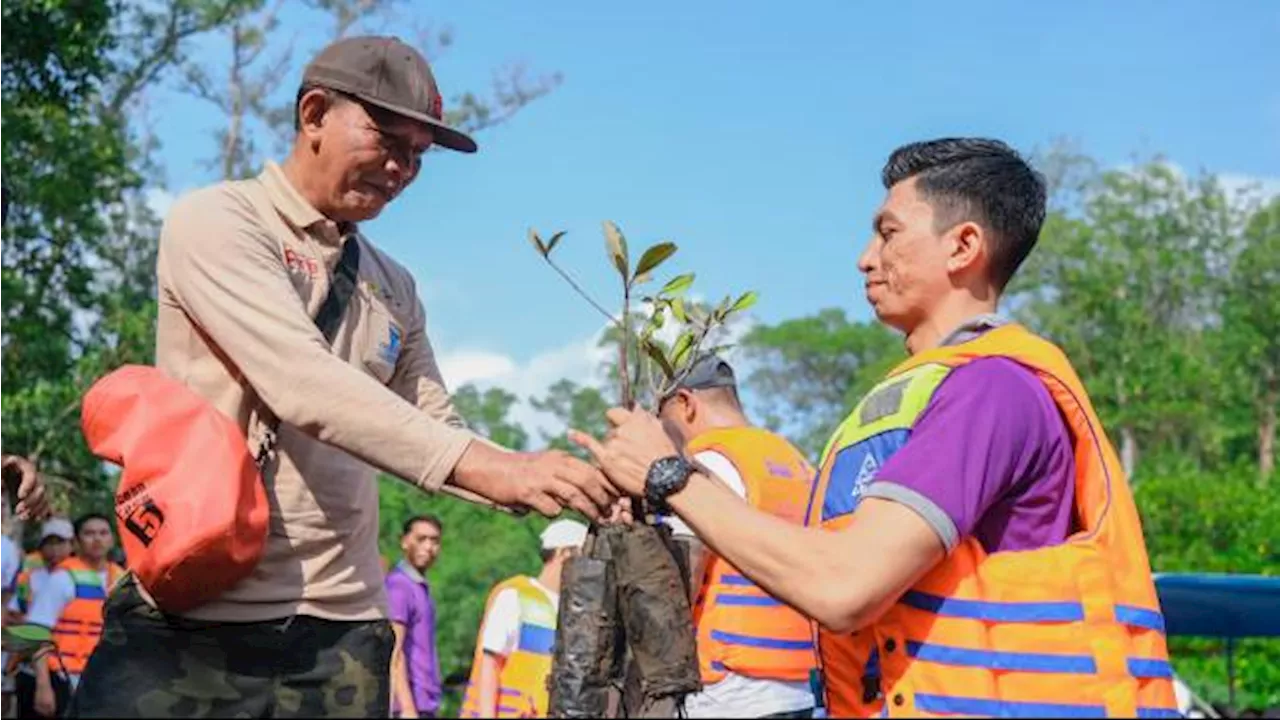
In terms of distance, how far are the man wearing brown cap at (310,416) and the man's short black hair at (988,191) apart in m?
0.99

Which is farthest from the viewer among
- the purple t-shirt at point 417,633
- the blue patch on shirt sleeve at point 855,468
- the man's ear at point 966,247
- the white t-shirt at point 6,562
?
the purple t-shirt at point 417,633

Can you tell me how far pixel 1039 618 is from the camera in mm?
3281

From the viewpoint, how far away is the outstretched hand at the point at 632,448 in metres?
3.73

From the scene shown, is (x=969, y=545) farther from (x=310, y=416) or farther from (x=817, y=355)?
(x=817, y=355)

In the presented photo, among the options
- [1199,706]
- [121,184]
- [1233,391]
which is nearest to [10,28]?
[121,184]

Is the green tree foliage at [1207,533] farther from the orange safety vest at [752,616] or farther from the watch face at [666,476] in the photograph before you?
the watch face at [666,476]

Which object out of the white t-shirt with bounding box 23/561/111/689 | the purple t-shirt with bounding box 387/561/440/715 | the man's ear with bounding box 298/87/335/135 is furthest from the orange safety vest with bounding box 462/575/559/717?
the man's ear with bounding box 298/87/335/135

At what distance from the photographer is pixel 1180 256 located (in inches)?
2162

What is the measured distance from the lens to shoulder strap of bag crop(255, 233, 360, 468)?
4000 millimetres

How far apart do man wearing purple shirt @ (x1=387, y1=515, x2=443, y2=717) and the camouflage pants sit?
741 centimetres

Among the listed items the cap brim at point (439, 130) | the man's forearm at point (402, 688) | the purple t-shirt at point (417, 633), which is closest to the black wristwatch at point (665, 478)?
the cap brim at point (439, 130)

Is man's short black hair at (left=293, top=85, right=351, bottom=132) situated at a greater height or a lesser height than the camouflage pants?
greater

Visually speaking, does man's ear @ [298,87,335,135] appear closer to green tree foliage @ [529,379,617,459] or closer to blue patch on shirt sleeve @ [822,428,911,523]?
blue patch on shirt sleeve @ [822,428,911,523]

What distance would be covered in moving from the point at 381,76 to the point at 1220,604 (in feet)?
21.1
